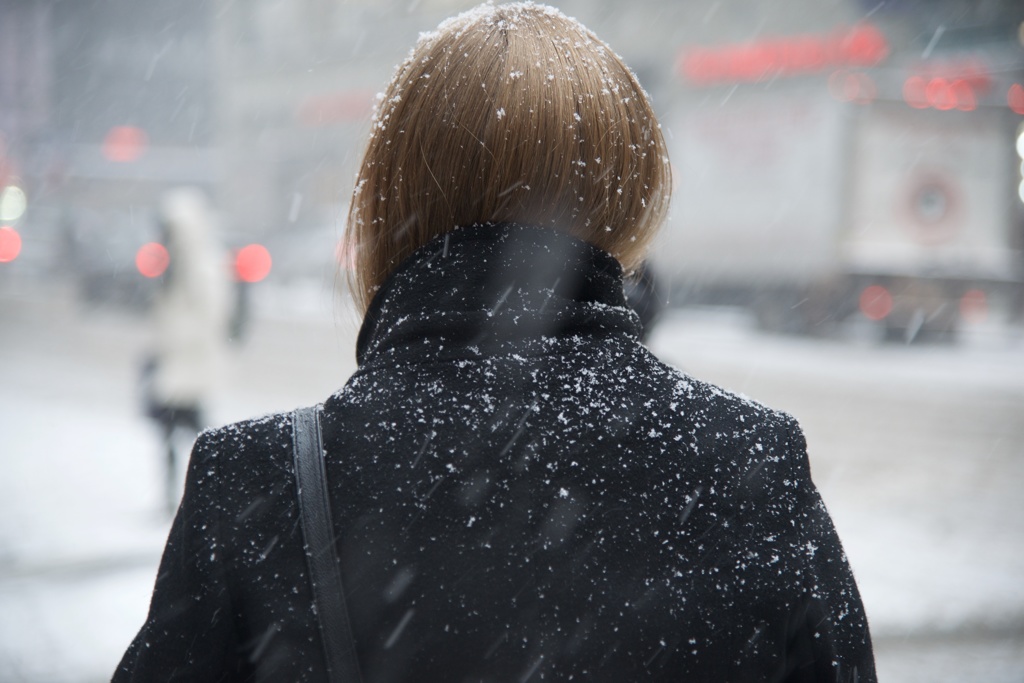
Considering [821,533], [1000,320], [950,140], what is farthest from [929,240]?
[821,533]

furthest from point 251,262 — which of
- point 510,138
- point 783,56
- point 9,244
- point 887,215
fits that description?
point 9,244

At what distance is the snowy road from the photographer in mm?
4238

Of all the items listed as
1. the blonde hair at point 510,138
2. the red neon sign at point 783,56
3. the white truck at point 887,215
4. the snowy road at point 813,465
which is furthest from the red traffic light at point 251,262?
the red neon sign at point 783,56

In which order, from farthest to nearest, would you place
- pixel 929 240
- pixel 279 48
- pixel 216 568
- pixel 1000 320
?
pixel 279 48, pixel 1000 320, pixel 929 240, pixel 216 568

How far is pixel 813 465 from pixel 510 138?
21.7 ft

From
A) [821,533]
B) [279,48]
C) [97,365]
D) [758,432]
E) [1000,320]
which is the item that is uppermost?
[279,48]

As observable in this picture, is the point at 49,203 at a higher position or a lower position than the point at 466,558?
higher

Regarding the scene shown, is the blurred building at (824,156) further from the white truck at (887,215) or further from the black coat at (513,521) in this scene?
the black coat at (513,521)

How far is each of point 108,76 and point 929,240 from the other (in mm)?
45076

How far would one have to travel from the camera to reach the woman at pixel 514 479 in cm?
108

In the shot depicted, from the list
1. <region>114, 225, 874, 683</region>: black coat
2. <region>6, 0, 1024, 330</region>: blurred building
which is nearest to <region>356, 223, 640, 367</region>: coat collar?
<region>114, 225, 874, 683</region>: black coat

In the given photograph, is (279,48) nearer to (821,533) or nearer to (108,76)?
(108,76)

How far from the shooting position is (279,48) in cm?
3067

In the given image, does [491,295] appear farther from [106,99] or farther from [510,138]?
[106,99]
